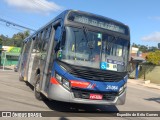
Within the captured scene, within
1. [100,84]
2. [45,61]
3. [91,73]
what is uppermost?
[45,61]

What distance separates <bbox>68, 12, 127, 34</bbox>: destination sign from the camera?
389 inches

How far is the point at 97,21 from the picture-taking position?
10227 mm

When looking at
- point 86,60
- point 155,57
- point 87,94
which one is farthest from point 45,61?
point 155,57

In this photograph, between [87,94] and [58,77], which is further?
[87,94]

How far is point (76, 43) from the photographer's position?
959 centimetres

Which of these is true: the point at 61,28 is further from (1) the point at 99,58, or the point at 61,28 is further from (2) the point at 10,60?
(2) the point at 10,60

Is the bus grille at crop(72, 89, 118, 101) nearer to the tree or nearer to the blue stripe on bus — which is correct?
the blue stripe on bus

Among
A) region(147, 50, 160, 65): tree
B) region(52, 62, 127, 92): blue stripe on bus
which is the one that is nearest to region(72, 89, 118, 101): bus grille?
region(52, 62, 127, 92): blue stripe on bus

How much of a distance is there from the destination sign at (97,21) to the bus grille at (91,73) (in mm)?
1505

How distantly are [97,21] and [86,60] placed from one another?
1472 millimetres

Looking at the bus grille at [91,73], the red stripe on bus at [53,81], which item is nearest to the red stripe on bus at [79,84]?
the bus grille at [91,73]

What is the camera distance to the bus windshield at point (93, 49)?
9492 mm

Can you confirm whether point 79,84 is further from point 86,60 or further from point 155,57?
point 155,57

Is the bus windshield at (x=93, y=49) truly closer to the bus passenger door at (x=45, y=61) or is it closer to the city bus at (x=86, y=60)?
the city bus at (x=86, y=60)
